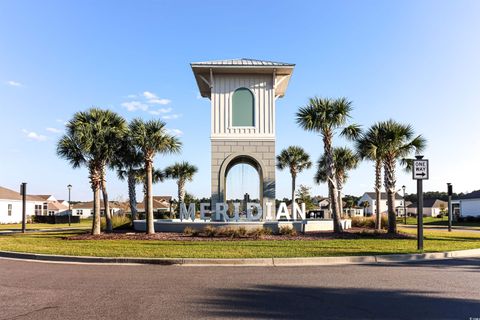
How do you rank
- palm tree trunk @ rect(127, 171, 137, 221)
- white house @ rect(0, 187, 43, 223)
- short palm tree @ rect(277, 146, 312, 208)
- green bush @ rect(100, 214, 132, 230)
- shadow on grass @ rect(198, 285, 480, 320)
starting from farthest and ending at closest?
white house @ rect(0, 187, 43, 223) → short palm tree @ rect(277, 146, 312, 208) → palm tree trunk @ rect(127, 171, 137, 221) → green bush @ rect(100, 214, 132, 230) → shadow on grass @ rect(198, 285, 480, 320)

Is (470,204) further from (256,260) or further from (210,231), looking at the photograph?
(256,260)

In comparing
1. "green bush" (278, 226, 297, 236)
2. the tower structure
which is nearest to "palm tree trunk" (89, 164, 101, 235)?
the tower structure

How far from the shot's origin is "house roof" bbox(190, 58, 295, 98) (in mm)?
25562

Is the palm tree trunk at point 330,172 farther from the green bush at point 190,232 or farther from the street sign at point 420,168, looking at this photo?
the green bush at point 190,232

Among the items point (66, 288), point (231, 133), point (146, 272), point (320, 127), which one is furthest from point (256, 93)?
point (66, 288)

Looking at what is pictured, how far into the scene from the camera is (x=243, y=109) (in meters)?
26.4

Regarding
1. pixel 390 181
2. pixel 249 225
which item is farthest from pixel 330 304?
pixel 390 181

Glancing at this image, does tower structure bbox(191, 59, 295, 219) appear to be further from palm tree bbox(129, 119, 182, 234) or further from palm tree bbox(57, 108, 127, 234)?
palm tree bbox(57, 108, 127, 234)

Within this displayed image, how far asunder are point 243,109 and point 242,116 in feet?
1.44

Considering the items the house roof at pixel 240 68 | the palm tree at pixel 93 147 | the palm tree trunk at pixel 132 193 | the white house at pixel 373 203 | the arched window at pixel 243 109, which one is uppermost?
the house roof at pixel 240 68

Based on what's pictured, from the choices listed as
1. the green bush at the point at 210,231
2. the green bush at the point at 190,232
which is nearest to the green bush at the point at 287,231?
the green bush at the point at 210,231

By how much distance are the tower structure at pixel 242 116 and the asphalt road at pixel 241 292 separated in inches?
540

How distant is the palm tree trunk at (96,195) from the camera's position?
77.6 ft

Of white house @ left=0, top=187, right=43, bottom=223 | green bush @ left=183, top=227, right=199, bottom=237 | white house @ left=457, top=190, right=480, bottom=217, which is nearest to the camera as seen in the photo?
green bush @ left=183, top=227, right=199, bottom=237
